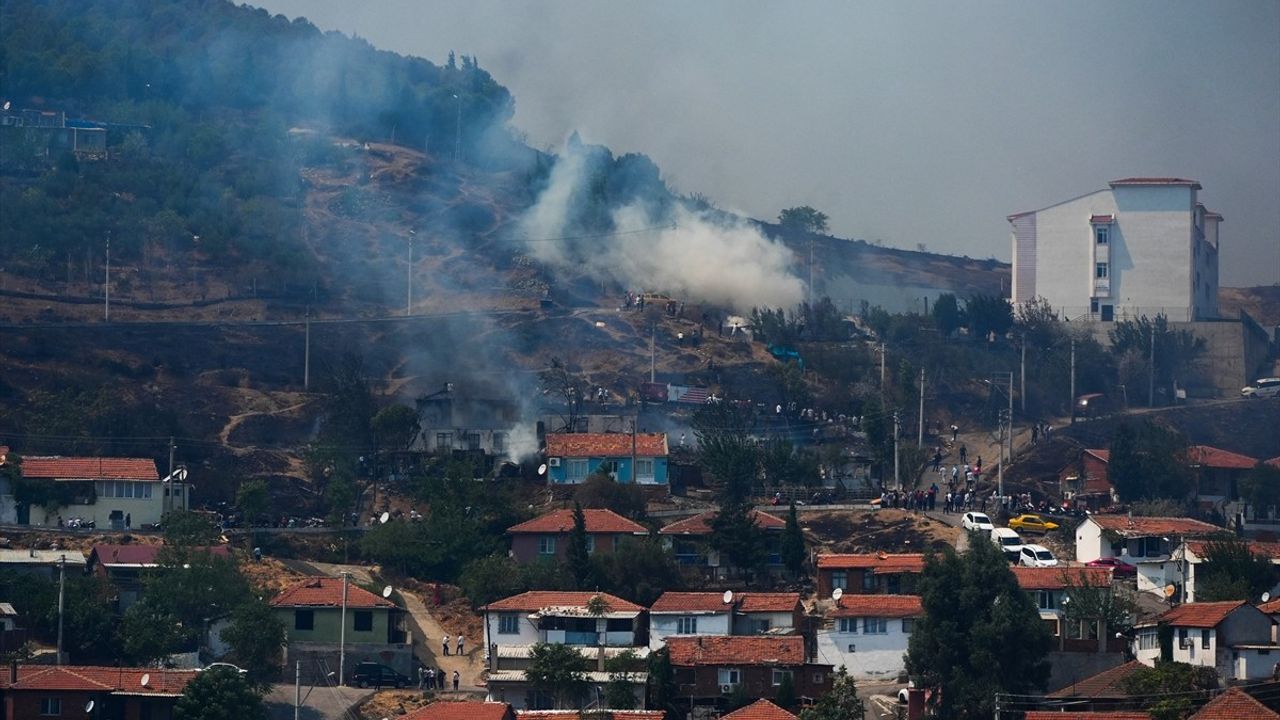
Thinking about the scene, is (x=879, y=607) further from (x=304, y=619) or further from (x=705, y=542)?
(x=304, y=619)

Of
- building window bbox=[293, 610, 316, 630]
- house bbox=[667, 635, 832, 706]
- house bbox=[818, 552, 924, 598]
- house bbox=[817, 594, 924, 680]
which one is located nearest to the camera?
house bbox=[667, 635, 832, 706]

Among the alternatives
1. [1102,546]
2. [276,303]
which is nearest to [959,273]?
[276,303]

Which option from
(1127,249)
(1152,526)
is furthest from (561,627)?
(1127,249)

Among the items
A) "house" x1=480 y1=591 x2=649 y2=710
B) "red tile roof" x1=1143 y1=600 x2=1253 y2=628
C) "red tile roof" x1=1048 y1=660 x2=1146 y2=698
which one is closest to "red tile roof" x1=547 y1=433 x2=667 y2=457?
"house" x1=480 y1=591 x2=649 y2=710

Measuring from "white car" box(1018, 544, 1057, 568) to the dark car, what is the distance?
2074cm

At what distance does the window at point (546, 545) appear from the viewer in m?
75.1

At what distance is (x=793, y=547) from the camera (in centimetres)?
7331

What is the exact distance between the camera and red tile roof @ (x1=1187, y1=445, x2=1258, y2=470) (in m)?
85.8

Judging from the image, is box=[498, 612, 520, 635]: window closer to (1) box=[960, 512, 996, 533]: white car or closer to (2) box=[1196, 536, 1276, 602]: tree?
(1) box=[960, 512, 996, 533]: white car

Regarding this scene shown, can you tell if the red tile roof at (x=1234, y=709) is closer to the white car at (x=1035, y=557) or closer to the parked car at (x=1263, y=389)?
the white car at (x=1035, y=557)

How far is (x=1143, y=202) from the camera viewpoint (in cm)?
10831

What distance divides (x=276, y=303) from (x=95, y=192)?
16020mm

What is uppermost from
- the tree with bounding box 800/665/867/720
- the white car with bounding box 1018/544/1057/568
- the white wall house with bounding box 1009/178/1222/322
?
the white wall house with bounding box 1009/178/1222/322

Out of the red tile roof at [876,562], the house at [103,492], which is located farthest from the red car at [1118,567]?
the house at [103,492]
